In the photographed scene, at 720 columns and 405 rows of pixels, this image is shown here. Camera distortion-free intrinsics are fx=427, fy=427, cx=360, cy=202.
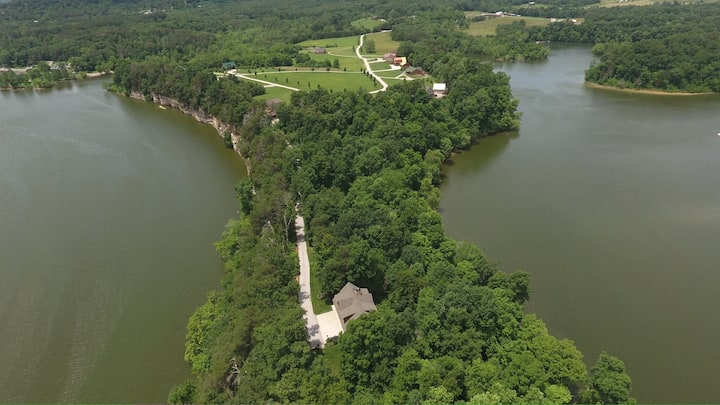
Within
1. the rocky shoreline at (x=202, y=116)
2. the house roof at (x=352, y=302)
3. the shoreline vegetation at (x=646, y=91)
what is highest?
the rocky shoreline at (x=202, y=116)

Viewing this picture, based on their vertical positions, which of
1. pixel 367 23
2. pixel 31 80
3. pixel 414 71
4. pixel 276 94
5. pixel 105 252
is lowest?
pixel 105 252

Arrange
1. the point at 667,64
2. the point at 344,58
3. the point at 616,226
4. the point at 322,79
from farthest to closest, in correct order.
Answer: the point at 344,58, the point at 322,79, the point at 667,64, the point at 616,226

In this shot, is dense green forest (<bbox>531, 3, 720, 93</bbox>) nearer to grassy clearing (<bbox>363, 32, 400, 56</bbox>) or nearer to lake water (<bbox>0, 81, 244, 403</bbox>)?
→ grassy clearing (<bbox>363, 32, 400, 56</bbox>)

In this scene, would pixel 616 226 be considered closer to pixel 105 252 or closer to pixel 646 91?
pixel 105 252

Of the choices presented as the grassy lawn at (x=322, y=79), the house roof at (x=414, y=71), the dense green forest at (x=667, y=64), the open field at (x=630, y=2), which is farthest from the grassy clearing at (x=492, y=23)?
the grassy lawn at (x=322, y=79)

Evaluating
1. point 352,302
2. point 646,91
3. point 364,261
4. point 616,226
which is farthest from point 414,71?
point 352,302

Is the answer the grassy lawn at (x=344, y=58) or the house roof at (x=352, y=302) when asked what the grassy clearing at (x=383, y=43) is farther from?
the house roof at (x=352, y=302)

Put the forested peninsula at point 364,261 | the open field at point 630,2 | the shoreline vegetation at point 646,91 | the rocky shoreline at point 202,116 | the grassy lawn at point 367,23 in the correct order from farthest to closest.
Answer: the open field at point 630,2 < the grassy lawn at point 367,23 < the shoreline vegetation at point 646,91 < the rocky shoreline at point 202,116 < the forested peninsula at point 364,261
